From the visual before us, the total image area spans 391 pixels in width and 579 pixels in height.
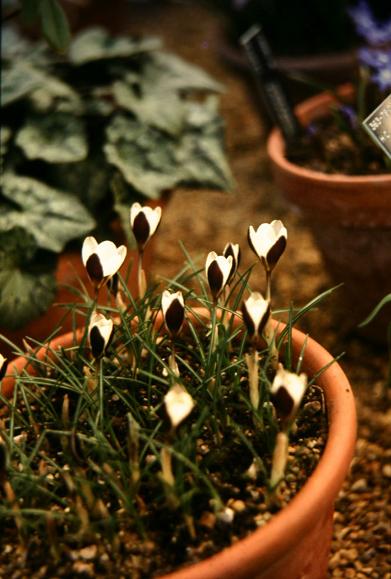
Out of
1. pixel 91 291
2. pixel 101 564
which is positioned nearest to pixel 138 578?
pixel 101 564

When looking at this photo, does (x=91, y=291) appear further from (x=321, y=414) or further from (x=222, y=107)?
(x=222, y=107)

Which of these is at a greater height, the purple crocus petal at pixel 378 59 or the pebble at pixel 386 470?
the purple crocus petal at pixel 378 59

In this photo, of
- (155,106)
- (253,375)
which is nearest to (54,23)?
(155,106)

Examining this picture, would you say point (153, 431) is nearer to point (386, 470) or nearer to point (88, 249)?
point (88, 249)

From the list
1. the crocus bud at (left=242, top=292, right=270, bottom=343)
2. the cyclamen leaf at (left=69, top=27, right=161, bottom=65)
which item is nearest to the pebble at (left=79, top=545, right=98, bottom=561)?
the crocus bud at (left=242, top=292, right=270, bottom=343)

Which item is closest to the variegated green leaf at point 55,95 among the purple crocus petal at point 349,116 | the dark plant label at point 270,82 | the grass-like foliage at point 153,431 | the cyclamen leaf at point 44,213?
the cyclamen leaf at point 44,213

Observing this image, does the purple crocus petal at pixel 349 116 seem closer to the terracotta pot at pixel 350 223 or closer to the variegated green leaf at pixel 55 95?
the terracotta pot at pixel 350 223

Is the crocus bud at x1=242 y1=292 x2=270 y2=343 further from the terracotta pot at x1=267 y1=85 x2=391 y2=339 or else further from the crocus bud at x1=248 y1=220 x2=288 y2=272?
the terracotta pot at x1=267 y1=85 x2=391 y2=339
